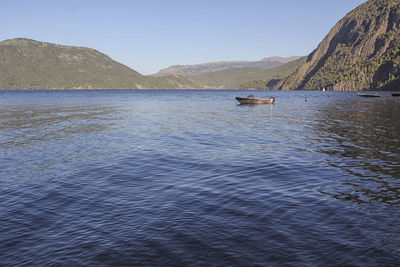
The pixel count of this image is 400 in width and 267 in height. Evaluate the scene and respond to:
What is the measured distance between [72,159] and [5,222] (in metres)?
10.1

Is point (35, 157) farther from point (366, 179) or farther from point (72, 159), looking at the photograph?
point (366, 179)

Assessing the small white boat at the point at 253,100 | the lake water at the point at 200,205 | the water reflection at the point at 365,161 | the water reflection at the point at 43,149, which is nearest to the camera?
the lake water at the point at 200,205

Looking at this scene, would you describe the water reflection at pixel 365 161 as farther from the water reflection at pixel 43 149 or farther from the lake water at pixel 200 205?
the water reflection at pixel 43 149

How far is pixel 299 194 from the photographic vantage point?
1336cm

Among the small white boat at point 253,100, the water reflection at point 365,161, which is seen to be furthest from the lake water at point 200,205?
the small white boat at point 253,100

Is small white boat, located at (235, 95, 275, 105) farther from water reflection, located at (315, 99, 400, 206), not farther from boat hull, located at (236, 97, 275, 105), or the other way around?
water reflection, located at (315, 99, 400, 206)

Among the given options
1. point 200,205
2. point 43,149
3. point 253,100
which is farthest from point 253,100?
point 200,205

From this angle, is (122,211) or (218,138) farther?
(218,138)

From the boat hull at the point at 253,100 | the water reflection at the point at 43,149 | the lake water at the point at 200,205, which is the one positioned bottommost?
the water reflection at the point at 43,149

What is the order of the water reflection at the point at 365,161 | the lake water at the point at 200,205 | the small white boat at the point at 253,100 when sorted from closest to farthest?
the lake water at the point at 200,205 < the water reflection at the point at 365,161 < the small white boat at the point at 253,100

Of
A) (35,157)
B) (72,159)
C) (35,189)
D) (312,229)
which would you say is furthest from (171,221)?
(35,157)

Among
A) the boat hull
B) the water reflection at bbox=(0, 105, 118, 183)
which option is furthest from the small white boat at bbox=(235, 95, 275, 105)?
the water reflection at bbox=(0, 105, 118, 183)

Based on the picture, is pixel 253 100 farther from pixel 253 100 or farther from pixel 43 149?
pixel 43 149

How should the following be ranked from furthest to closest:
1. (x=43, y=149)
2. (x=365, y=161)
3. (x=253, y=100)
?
(x=253, y=100), (x=43, y=149), (x=365, y=161)
